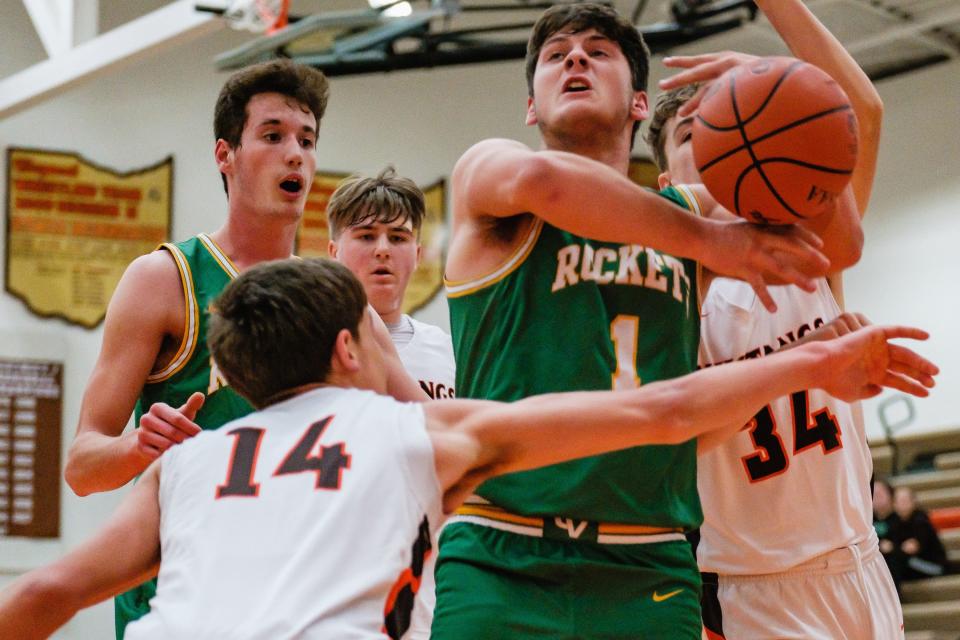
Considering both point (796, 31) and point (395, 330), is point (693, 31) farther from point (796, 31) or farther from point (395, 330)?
point (796, 31)

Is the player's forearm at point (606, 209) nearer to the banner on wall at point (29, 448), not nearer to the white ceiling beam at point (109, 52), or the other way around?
the white ceiling beam at point (109, 52)

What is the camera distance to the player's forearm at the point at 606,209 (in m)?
3.47

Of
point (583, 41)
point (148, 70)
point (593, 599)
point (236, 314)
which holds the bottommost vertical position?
point (593, 599)

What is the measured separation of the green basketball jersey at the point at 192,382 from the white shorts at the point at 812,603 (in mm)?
1816

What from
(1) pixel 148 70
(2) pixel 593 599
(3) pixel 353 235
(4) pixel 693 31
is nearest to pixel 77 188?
(1) pixel 148 70

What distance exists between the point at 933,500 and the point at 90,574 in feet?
45.5

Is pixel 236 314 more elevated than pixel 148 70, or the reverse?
pixel 148 70

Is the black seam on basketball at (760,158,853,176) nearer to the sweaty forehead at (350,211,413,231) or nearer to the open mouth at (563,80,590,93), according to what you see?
the open mouth at (563,80,590,93)

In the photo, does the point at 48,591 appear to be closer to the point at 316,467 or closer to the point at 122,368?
the point at 316,467

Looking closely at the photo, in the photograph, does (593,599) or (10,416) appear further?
(10,416)

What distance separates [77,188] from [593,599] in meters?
11.6

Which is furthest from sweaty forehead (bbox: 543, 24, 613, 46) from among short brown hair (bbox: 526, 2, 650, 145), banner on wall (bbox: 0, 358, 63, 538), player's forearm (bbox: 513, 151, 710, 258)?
banner on wall (bbox: 0, 358, 63, 538)

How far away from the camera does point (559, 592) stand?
3.63 metres

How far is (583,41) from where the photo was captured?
164 inches
